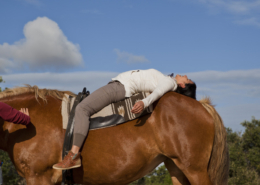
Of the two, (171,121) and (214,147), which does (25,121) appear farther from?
(214,147)

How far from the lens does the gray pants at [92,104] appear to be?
3865mm

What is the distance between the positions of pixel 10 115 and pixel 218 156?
329 cm

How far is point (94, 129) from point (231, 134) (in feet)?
127

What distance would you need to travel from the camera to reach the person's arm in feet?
12.4

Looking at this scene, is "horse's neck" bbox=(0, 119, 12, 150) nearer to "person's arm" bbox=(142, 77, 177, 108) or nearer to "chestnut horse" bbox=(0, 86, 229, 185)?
"chestnut horse" bbox=(0, 86, 229, 185)

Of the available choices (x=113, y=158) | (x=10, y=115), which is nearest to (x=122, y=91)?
(x=113, y=158)

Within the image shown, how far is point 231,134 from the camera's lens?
38812 millimetres

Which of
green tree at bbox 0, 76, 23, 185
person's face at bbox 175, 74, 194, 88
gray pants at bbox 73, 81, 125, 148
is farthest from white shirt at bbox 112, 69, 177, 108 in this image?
green tree at bbox 0, 76, 23, 185

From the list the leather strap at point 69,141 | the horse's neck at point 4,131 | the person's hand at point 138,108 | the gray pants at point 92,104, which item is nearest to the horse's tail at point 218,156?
the person's hand at point 138,108

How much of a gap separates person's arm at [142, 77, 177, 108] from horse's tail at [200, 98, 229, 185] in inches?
30.1

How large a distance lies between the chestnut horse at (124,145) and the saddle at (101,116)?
91 millimetres

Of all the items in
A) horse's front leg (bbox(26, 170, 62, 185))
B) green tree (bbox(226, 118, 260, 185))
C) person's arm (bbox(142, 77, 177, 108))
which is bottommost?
green tree (bbox(226, 118, 260, 185))

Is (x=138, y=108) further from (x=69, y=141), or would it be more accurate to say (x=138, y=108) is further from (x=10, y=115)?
(x=10, y=115)

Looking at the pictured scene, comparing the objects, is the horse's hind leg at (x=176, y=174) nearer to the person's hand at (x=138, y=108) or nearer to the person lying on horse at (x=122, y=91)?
the person lying on horse at (x=122, y=91)
